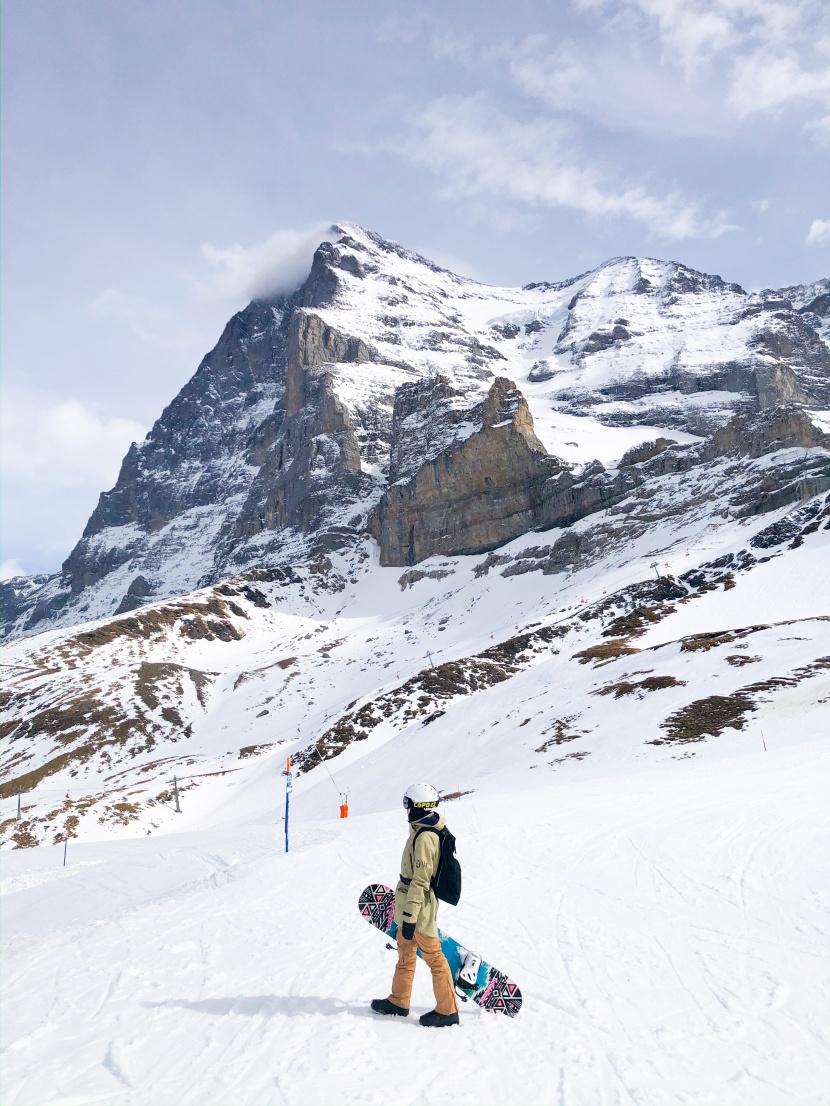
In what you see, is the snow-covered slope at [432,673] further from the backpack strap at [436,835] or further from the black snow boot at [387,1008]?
the backpack strap at [436,835]

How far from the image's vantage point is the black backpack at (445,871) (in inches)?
229

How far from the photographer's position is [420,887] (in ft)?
19.2

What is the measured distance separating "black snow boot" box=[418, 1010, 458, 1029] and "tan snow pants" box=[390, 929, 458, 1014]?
3 cm

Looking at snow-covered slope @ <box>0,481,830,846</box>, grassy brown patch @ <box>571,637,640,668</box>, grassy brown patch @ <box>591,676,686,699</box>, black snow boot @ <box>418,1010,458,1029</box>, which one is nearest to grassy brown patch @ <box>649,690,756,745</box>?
snow-covered slope @ <box>0,481,830,846</box>

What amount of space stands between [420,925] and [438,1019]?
0.81 m

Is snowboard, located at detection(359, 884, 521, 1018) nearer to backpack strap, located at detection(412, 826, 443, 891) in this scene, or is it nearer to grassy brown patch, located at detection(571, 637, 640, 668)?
backpack strap, located at detection(412, 826, 443, 891)

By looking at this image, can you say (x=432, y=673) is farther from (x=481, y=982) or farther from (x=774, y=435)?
(x=774, y=435)

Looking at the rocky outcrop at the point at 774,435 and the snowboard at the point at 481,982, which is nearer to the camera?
the snowboard at the point at 481,982

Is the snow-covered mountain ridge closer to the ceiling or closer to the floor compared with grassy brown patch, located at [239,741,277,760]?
closer to the ceiling

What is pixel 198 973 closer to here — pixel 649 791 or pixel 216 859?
pixel 216 859

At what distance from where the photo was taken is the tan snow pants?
18.9 feet

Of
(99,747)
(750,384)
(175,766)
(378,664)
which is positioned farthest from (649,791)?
(750,384)

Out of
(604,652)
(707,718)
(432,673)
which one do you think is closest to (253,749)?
(432,673)

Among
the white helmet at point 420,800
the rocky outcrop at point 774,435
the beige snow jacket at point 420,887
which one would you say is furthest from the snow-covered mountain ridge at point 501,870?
the rocky outcrop at point 774,435
